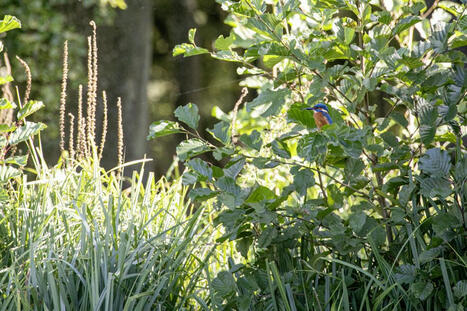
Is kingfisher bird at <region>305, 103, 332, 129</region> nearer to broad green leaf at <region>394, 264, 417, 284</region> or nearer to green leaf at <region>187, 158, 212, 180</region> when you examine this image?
green leaf at <region>187, 158, 212, 180</region>

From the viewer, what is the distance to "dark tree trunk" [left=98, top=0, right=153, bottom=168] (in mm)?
5191

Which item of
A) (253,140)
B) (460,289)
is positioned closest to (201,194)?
(253,140)

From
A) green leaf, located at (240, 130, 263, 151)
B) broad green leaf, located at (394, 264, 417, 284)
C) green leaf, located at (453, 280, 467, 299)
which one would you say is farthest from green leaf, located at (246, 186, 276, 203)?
green leaf, located at (453, 280, 467, 299)

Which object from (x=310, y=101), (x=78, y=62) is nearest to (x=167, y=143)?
(x=78, y=62)

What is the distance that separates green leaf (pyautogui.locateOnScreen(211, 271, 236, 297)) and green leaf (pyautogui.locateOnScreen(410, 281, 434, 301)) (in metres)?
0.52

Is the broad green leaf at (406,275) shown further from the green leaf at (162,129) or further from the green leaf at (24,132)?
the green leaf at (24,132)

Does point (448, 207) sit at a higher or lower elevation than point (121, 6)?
lower

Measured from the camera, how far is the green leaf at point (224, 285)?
1796 millimetres

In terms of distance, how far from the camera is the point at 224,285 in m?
1.80

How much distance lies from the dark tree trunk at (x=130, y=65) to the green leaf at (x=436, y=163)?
150 inches

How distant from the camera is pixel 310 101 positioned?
1.82 metres

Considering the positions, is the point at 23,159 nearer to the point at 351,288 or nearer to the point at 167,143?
the point at 351,288

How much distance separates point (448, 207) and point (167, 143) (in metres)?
3.67

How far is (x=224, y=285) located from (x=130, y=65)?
12.5ft
